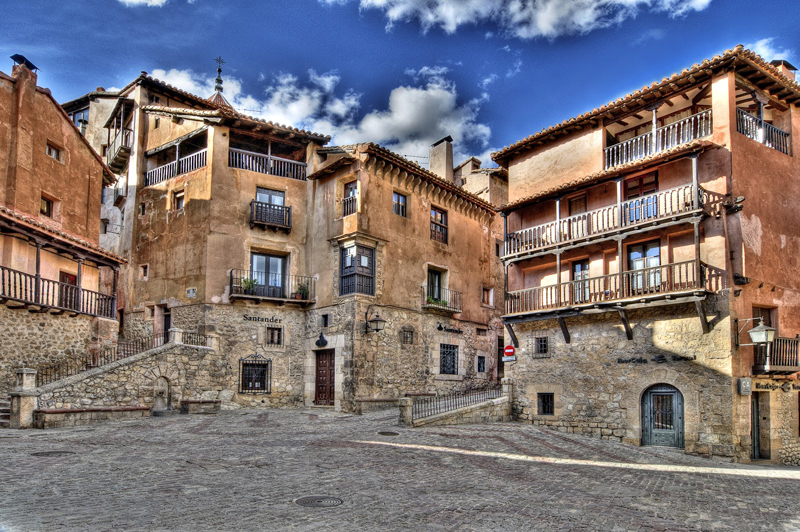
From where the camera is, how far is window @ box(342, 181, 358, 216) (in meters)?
25.2

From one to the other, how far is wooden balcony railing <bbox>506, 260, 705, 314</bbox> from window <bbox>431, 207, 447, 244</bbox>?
7.75 meters

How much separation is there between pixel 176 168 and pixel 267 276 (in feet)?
22.7

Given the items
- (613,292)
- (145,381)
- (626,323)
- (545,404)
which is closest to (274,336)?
(145,381)


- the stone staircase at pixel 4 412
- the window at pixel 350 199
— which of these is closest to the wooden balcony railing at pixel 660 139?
the window at pixel 350 199

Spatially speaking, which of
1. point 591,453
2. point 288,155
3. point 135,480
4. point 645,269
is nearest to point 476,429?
point 591,453

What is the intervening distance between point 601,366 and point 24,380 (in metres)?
17.5

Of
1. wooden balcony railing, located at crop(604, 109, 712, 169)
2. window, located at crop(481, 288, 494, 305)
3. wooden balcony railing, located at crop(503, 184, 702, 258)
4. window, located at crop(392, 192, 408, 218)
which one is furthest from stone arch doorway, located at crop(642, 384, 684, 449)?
window, located at crop(481, 288, 494, 305)

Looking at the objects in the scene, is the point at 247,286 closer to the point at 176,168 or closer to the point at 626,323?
the point at 176,168

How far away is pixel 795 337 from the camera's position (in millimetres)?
17922

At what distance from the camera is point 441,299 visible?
28.3m

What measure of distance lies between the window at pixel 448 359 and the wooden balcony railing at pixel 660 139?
12.0 m

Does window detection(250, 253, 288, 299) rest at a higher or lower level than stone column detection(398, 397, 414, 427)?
higher

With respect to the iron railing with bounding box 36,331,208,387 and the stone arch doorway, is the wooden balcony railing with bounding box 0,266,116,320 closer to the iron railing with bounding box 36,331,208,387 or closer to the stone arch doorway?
the iron railing with bounding box 36,331,208,387

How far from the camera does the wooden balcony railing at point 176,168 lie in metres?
26.3
